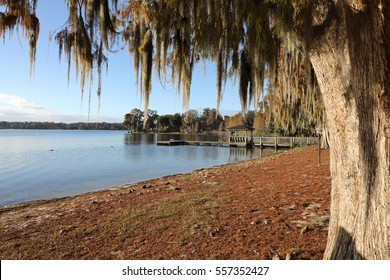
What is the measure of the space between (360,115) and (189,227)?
2803mm

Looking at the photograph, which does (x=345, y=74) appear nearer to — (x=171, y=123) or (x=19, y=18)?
(x=19, y=18)

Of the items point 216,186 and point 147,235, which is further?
point 216,186

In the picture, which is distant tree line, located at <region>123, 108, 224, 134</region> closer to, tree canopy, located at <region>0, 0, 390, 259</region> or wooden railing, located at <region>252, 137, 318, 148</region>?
wooden railing, located at <region>252, 137, 318, 148</region>

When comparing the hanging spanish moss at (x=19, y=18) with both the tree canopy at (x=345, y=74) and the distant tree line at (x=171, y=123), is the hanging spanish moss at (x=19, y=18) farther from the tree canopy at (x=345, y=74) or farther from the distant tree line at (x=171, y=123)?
the distant tree line at (x=171, y=123)

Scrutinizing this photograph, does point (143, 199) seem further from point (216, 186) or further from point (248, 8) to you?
point (248, 8)

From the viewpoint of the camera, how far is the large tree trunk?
1959 mm

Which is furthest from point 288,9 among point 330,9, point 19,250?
point 19,250

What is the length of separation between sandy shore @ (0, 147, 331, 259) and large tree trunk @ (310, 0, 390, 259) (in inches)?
34.3

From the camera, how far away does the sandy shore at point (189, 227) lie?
3.26 m

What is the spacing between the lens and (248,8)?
2.60 meters

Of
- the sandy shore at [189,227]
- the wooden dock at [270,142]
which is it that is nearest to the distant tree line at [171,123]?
the wooden dock at [270,142]

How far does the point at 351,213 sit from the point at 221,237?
6.05 feet

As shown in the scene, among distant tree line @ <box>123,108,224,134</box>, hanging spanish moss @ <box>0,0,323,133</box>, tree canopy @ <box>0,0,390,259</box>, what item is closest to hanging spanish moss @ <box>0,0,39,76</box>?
hanging spanish moss @ <box>0,0,323,133</box>
